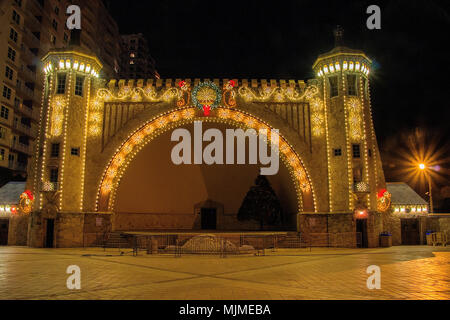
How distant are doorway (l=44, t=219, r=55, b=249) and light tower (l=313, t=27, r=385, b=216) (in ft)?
61.1

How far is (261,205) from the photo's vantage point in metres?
28.8

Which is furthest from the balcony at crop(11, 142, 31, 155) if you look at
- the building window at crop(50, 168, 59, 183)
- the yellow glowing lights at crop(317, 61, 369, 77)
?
the yellow glowing lights at crop(317, 61, 369, 77)

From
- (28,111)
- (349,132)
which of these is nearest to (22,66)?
(28,111)

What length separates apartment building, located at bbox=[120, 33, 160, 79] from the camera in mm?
92375

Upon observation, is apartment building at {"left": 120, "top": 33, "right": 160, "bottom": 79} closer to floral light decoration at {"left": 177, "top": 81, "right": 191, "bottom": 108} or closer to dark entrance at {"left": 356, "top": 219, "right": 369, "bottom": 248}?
floral light decoration at {"left": 177, "top": 81, "right": 191, "bottom": 108}

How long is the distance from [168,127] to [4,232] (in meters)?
14.1

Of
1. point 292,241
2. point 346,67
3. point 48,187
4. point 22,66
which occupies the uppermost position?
point 22,66

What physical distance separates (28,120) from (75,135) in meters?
24.0

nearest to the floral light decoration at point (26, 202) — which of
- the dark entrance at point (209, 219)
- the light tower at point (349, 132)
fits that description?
the dark entrance at point (209, 219)

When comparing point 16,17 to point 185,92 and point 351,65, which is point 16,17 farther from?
point 351,65

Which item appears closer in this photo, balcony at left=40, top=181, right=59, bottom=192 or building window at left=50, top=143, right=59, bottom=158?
balcony at left=40, top=181, right=59, bottom=192

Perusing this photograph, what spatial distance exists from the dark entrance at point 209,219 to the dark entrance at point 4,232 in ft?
50.1

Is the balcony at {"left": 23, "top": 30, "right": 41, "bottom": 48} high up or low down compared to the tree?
up

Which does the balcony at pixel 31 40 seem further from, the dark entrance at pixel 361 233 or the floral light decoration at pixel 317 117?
the dark entrance at pixel 361 233
